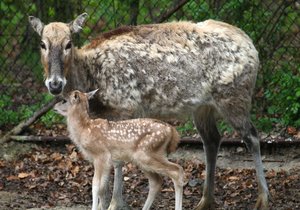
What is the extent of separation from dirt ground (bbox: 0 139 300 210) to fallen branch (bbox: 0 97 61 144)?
105 mm

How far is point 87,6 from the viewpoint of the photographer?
1222 centimetres

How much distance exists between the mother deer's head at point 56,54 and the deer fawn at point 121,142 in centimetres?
25

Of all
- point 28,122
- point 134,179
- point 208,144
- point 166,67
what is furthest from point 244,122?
point 28,122

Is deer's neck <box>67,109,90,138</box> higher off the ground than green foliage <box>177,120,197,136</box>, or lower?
higher

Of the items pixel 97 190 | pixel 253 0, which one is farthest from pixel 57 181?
pixel 253 0

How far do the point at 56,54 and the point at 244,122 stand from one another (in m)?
2.00

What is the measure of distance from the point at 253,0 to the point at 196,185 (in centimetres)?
257

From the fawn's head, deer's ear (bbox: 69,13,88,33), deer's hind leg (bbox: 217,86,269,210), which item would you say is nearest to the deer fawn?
the fawn's head

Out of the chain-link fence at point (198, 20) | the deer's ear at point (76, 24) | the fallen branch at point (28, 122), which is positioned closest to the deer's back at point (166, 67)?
the deer's ear at point (76, 24)

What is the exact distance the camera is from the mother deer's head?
8.73 m

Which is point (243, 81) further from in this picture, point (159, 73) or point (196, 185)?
point (196, 185)

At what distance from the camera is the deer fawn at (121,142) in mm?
8203

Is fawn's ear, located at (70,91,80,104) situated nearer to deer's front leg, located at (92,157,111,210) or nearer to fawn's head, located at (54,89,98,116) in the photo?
fawn's head, located at (54,89,98,116)

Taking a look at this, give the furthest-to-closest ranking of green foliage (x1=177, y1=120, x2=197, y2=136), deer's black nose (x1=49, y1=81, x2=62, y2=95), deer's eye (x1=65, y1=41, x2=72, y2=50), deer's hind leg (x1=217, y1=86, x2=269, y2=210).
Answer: green foliage (x1=177, y1=120, x2=197, y2=136) → deer's hind leg (x1=217, y1=86, x2=269, y2=210) → deer's eye (x1=65, y1=41, x2=72, y2=50) → deer's black nose (x1=49, y1=81, x2=62, y2=95)
